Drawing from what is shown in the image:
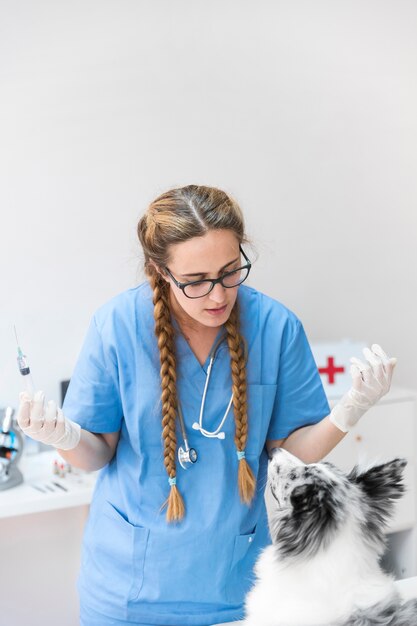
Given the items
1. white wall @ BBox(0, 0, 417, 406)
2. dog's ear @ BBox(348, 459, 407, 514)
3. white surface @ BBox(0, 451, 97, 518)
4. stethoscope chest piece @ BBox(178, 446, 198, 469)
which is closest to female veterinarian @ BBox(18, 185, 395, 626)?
stethoscope chest piece @ BBox(178, 446, 198, 469)

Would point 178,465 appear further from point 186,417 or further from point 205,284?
point 205,284

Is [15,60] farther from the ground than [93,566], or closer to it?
farther from the ground

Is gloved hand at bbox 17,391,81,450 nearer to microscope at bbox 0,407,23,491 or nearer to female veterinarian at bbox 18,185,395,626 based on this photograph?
female veterinarian at bbox 18,185,395,626

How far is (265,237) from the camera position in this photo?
295 cm

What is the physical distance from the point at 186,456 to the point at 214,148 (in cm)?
154

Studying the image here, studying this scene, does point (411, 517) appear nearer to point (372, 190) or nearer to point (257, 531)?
point (372, 190)

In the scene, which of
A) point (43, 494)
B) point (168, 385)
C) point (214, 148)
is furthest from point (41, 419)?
point (214, 148)

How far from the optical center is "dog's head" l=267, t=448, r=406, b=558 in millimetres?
1217

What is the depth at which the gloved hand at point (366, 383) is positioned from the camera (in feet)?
4.99

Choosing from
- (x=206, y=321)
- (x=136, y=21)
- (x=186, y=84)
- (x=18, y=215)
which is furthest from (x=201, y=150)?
(x=206, y=321)

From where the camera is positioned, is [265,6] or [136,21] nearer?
[136,21]

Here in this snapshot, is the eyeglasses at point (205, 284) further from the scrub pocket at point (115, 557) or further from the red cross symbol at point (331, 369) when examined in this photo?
the red cross symbol at point (331, 369)

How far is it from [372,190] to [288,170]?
39 cm

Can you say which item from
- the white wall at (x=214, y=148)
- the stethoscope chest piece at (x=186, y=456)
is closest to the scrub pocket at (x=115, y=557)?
the stethoscope chest piece at (x=186, y=456)
